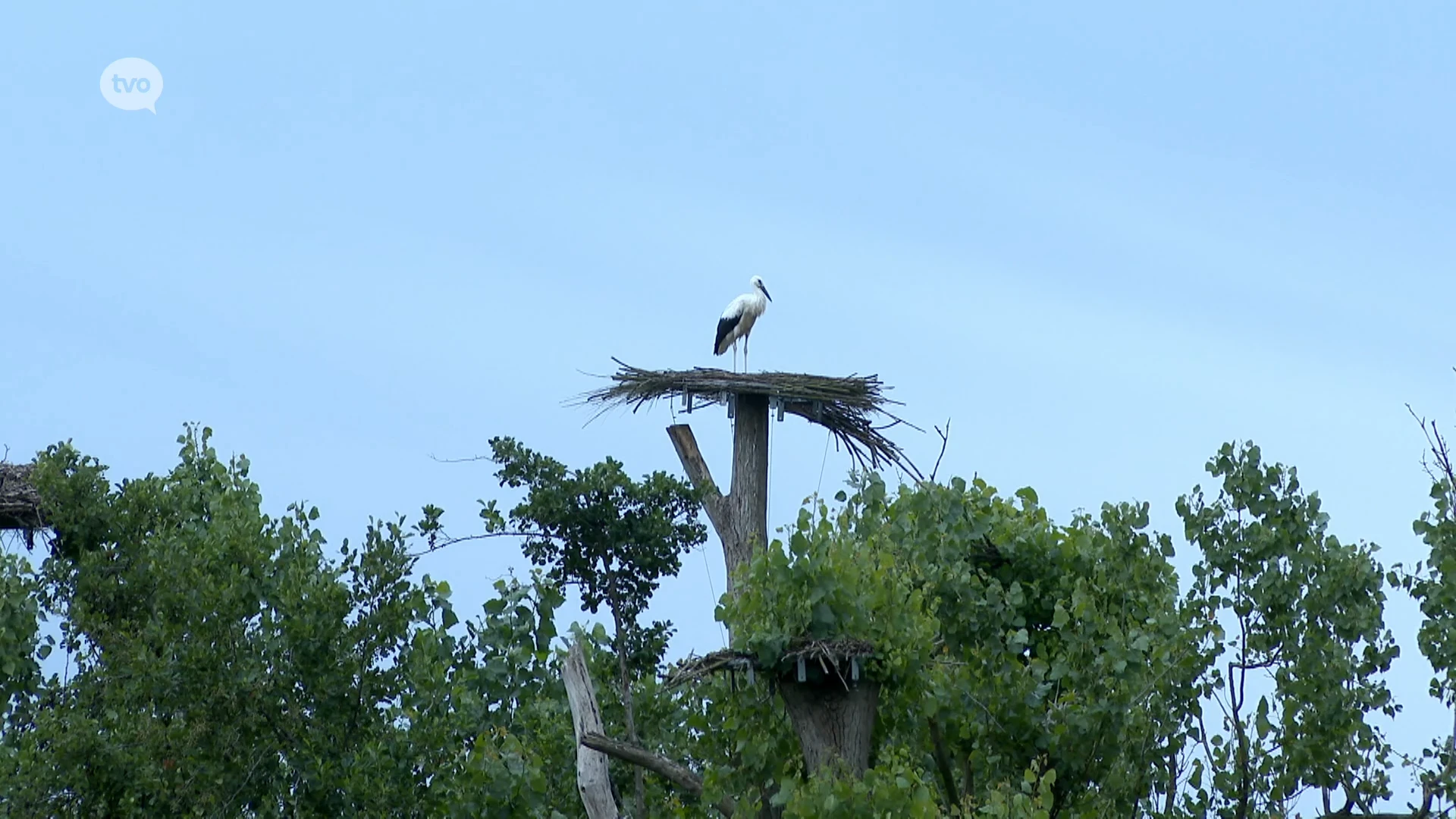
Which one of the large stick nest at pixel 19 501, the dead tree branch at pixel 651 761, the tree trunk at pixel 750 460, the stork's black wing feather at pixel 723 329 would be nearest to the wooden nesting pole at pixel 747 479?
the tree trunk at pixel 750 460

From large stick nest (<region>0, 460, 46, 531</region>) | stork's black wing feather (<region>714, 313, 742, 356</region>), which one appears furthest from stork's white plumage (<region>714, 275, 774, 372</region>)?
large stick nest (<region>0, 460, 46, 531</region>)

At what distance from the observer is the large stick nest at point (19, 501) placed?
16.1 metres

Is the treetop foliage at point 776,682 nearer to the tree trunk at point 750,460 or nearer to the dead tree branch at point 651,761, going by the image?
the dead tree branch at point 651,761

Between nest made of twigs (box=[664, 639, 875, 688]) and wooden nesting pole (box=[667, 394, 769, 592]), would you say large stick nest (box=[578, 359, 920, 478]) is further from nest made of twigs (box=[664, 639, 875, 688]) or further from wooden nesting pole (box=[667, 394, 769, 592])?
nest made of twigs (box=[664, 639, 875, 688])

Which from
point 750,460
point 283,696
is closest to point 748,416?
point 750,460

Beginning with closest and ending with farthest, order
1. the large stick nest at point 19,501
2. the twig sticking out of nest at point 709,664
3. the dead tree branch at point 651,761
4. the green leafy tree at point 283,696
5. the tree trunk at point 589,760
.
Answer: the twig sticking out of nest at point 709,664 → the dead tree branch at point 651,761 → the tree trunk at point 589,760 → the green leafy tree at point 283,696 → the large stick nest at point 19,501

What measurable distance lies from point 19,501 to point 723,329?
834 cm

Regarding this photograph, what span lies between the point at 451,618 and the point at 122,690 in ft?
8.28

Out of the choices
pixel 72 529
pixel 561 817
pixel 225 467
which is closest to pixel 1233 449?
pixel 561 817

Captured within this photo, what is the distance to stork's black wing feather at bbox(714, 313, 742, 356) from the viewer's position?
21.3 metres

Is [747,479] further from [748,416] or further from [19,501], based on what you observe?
[19,501]

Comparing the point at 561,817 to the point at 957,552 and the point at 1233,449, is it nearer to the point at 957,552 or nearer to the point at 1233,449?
the point at 957,552

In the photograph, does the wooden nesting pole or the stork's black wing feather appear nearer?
the wooden nesting pole

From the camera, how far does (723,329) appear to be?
21.3 m
